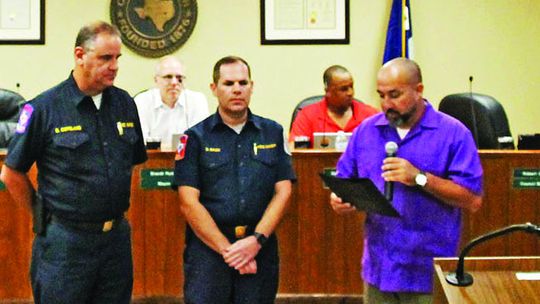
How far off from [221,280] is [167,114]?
2.41 meters

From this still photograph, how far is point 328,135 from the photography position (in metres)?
4.46

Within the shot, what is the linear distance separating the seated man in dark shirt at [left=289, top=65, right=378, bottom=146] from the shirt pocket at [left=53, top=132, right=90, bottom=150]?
7.82 feet

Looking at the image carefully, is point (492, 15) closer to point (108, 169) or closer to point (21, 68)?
point (21, 68)

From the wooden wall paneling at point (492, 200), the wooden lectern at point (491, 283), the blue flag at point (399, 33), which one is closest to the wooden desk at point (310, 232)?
the wooden wall paneling at point (492, 200)

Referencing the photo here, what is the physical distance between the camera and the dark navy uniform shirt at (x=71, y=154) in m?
2.79

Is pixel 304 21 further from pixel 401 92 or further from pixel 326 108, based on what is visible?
pixel 401 92

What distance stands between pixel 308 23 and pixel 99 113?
148 inches

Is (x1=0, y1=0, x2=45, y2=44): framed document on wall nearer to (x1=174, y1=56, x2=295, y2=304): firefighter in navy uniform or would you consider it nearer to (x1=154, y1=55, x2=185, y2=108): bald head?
(x1=154, y1=55, x2=185, y2=108): bald head

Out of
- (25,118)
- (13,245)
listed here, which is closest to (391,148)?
(25,118)

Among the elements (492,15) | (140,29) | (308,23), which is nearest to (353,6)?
(308,23)

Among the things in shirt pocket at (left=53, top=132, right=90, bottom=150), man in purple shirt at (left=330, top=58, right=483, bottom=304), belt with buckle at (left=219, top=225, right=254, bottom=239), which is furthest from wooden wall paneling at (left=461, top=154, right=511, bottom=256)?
shirt pocket at (left=53, top=132, right=90, bottom=150)

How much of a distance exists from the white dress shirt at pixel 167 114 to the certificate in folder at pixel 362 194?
2.41m

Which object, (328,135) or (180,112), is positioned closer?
(328,135)

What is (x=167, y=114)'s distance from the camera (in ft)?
17.1
